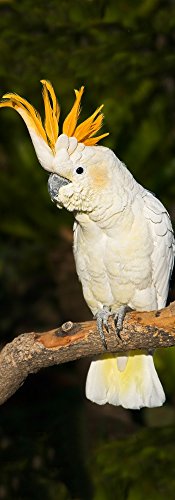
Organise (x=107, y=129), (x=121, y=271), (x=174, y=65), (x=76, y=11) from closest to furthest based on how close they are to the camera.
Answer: (x=121, y=271), (x=76, y=11), (x=174, y=65), (x=107, y=129)

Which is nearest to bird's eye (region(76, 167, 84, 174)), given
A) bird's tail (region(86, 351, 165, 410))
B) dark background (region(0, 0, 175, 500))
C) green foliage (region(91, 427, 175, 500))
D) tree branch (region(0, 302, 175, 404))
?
tree branch (region(0, 302, 175, 404))

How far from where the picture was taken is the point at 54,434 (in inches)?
207

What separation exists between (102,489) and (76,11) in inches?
97.6

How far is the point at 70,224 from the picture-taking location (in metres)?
5.39

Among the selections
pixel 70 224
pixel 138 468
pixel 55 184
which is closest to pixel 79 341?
pixel 55 184

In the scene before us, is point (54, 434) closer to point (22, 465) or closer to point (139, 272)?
point (22, 465)

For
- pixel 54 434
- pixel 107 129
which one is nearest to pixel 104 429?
pixel 54 434

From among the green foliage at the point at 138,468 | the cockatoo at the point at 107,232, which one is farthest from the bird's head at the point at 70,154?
the green foliage at the point at 138,468

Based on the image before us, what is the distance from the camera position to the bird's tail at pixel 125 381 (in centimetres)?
325

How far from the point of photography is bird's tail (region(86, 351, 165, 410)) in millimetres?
3246

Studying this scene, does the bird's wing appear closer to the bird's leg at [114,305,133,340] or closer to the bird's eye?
the bird's leg at [114,305,133,340]

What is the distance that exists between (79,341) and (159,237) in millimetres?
518

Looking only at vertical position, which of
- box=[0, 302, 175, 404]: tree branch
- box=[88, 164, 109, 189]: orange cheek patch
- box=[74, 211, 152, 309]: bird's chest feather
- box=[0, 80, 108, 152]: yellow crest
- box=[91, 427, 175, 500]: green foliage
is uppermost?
box=[0, 80, 108, 152]: yellow crest

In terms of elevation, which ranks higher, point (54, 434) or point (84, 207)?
point (84, 207)
